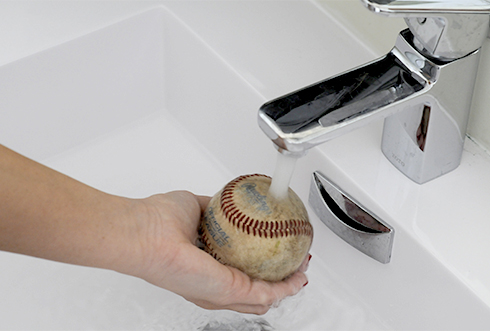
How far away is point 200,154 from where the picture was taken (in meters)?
1.09

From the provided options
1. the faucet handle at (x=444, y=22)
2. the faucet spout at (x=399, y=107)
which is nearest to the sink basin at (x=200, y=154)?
the faucet spout at (x=399, y=107)

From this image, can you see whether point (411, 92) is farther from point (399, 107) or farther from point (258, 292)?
point (258, 292)

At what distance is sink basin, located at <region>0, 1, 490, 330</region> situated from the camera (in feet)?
2.70

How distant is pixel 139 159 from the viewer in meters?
1.08

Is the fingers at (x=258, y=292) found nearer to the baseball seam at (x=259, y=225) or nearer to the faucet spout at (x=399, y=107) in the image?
the baseball seam at (x=259, y=225)

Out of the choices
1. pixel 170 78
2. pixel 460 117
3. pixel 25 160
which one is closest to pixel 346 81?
pixel 460 117

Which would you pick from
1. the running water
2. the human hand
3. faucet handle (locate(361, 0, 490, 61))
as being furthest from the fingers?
faucet handle (locate(361, 0, 490, 61))

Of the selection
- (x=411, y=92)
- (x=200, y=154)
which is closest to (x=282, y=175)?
(x=411, y=92)

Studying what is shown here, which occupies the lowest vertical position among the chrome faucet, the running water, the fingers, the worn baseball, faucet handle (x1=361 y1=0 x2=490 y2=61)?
the fingers

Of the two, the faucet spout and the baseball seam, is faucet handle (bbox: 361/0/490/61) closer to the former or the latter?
the faucet spout

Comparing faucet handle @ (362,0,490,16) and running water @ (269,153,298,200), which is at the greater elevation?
faucet handle @ (362,0,490,16)

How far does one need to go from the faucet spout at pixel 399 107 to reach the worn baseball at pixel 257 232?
11cm

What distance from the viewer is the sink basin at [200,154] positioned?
2.70 ft

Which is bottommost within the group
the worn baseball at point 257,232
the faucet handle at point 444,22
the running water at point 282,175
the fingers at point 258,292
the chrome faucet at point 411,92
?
the fingers at point 258,292
